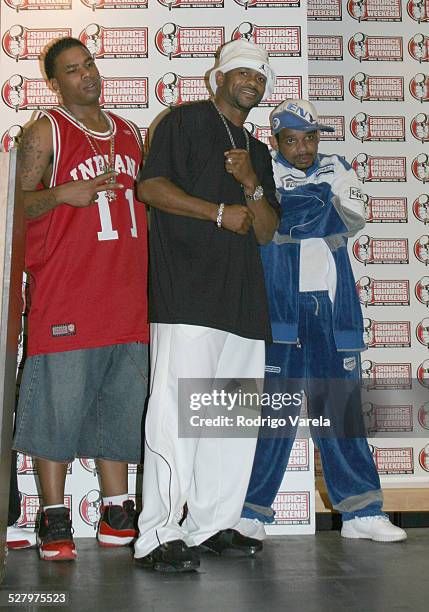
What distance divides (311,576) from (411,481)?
2.88 meters

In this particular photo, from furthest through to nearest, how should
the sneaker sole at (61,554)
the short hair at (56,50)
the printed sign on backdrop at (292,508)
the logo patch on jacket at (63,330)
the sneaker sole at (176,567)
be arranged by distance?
the printed sign on backdrop at (292,508), the short hair at (56,50), the logo patch on jacket at (63,330), the sneaker sole at (61,554), the sneaker sole at (176,567)

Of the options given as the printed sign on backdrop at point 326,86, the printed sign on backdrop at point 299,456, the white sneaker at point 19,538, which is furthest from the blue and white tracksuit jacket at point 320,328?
the printed sign on backdrop at point 326,86

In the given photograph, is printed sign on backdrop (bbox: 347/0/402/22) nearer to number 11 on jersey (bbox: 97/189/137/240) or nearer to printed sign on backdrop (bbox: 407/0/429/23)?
printed sign on backdrop (bbox: 407/0/429/23)

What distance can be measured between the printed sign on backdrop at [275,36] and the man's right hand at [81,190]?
3.56 ft

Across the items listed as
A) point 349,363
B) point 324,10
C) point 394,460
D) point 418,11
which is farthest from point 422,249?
point 349,363

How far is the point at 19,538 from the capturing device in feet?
9.98

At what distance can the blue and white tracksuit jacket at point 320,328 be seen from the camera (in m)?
3.15

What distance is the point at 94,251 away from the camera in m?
2.89

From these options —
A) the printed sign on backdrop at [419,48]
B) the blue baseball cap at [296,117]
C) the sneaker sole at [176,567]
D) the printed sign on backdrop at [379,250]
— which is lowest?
the sneaker sole at [176,567]

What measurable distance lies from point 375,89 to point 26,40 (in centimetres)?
286

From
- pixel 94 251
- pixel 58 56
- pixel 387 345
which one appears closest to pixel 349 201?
pixel 94 251

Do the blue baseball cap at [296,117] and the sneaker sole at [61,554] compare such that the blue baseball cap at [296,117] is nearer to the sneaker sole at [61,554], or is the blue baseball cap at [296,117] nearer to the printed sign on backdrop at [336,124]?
the sneaker sole at [61,554]

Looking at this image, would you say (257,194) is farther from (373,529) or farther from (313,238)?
(373,529)

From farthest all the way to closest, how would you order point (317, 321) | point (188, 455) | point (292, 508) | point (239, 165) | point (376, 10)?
point (376, 10) → point (292, 508) → point (317, 321) → point (239, 165) → point (188, 455)
